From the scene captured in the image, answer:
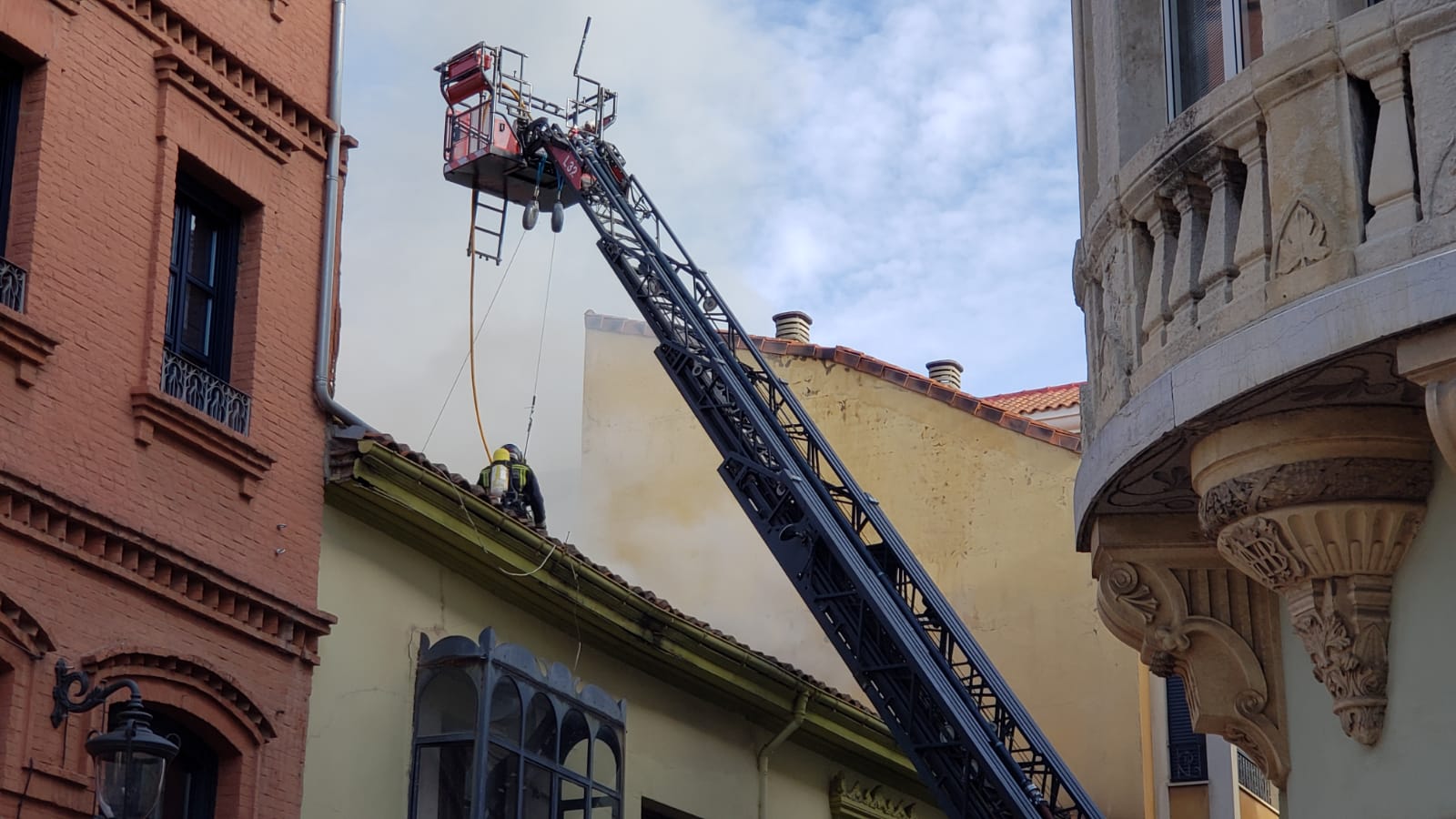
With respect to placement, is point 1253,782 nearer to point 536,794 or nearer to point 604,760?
point 604,760

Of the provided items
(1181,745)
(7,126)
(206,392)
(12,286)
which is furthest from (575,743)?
(1181,745)

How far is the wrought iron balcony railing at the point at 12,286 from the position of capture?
10914 millimetres

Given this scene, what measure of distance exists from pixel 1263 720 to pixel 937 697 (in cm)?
573

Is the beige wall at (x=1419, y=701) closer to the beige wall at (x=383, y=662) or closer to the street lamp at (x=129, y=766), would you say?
the street lamp at (x=129, y=766)

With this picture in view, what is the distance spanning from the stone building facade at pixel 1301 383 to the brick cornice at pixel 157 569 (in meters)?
Result: 5.34

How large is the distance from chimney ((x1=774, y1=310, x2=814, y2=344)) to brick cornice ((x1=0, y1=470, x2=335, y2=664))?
649 inches

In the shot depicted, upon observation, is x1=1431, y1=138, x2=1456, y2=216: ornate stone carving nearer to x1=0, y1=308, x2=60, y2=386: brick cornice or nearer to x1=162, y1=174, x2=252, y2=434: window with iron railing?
x1=0, y1=308, x2=60, y2=386: brick cornice

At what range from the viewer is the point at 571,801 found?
14797 mm

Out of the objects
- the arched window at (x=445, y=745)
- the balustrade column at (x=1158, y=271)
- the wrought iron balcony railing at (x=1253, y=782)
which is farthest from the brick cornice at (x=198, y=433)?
the wrought iron balcony railing at (x=1253, y=782)

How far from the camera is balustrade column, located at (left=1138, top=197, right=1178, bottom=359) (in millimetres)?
9266

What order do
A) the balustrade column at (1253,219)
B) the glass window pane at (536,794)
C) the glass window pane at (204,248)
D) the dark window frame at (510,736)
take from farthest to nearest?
the glass window pane at (536,794)
the dark window frame at (510,736)
the glass window pane at (204,248)
the balustrade column at (1253,219)

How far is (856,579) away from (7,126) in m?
7.51

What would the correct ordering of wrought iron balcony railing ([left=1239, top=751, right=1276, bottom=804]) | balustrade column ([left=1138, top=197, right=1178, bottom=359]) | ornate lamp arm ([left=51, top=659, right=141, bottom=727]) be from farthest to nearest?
wrought iron balcony railing ([left=1239, top=751, right=1276, bottom=804]) → ornate lamp arm ([left=51, top=659, right=141, bottom=727]) → balustrade column ([left=1138, top=197, right=1178, bottom=359])

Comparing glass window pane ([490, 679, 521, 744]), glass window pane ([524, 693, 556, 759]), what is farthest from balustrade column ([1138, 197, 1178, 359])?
glass window pane ([524, 693, 556, 759])
